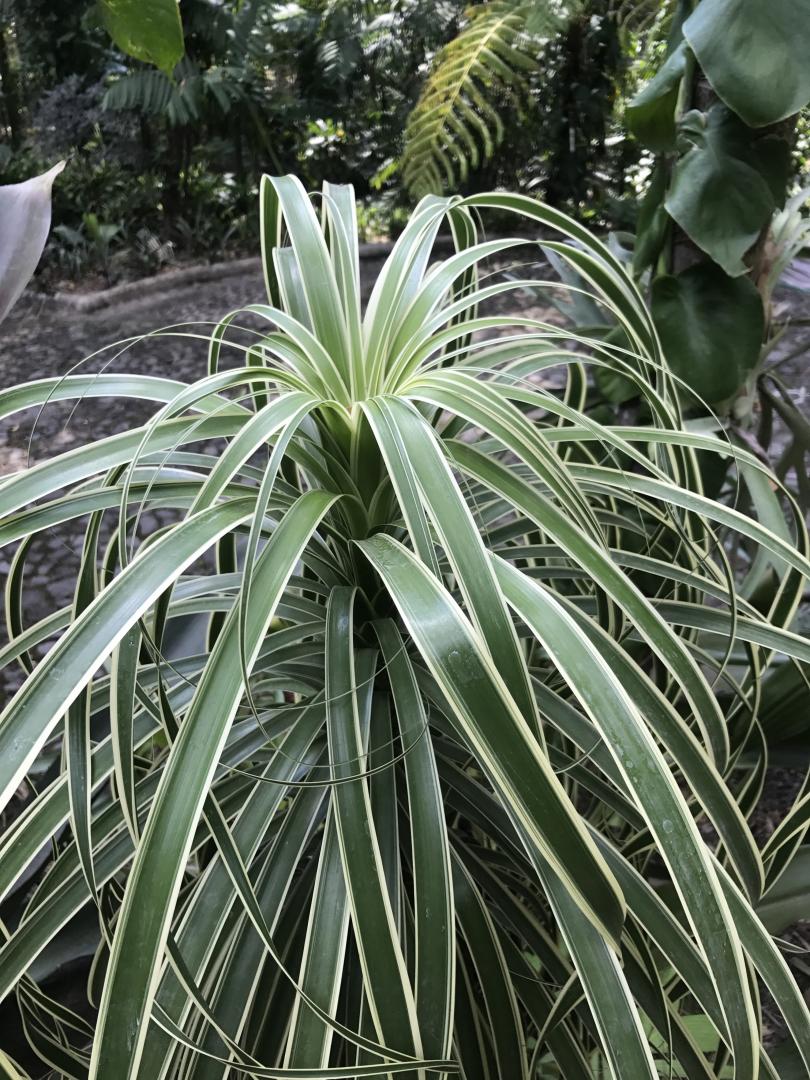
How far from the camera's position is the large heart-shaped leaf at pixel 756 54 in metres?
0.66

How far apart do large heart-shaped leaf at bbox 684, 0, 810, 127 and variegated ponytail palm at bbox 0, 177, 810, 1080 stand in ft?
0.66

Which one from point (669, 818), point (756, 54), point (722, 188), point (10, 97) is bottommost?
point (669, 818)

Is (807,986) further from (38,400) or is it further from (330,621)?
(38,400)

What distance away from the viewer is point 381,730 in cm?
53

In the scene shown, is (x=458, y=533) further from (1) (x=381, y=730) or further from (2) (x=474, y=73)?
(2) (x=474, y=73)

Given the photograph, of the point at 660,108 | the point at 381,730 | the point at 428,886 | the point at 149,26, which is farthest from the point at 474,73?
the point at 428,886

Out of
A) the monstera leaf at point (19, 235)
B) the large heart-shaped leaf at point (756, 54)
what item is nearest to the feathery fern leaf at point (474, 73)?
the large heart-shaped leaf at point (756, 54)

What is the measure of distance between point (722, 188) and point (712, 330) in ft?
0.48

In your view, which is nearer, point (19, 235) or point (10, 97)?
point (19, 235)

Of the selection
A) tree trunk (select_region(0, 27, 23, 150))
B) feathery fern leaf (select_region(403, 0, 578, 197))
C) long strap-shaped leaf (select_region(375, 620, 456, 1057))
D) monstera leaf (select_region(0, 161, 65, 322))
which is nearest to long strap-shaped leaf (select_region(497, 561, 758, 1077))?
long strap-shaped leaf (select_region(375, 620, 456, 1057))

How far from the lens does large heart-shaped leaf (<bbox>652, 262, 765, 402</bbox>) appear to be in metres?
0.84

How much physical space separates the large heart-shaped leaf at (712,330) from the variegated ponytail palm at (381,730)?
0.20m

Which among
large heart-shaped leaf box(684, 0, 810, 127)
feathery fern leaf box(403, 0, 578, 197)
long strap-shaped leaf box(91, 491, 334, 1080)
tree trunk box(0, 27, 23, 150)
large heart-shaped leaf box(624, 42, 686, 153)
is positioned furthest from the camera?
tree trunk box(0, 27, 23, 150)

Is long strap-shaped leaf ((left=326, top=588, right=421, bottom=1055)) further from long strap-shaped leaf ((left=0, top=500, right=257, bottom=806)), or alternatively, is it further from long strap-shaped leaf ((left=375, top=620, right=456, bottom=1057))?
long strap-shaped leaf ((left=0, top=500, right=257, bottom=806))
